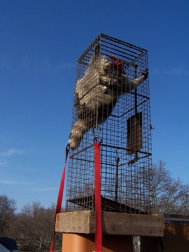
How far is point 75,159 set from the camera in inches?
194

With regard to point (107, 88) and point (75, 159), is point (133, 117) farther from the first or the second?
point (75, 159)

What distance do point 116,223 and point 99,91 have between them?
6.74ft

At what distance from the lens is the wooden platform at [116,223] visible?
3453 mm

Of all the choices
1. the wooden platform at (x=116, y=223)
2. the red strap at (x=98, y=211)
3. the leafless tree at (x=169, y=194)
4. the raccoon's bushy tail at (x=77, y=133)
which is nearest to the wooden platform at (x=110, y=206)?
the wooden platform at (x=116, y=223)

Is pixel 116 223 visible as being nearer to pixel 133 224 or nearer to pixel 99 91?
pixel 133 224

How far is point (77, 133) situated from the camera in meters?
4.95

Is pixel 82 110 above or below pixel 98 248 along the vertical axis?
above

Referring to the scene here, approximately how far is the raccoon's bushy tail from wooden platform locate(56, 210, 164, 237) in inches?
51.8

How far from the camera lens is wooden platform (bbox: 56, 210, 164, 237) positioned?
345cm

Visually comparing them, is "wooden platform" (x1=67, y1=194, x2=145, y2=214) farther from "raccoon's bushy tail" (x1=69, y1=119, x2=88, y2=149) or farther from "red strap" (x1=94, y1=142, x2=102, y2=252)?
"raccoon's bushy tail" (x1=69, y1=119, x2=88, y2=149)

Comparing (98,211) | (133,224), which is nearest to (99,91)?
(98,211)

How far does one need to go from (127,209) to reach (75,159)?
1.33 meters

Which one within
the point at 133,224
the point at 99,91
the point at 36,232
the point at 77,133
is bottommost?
the point at 36,232

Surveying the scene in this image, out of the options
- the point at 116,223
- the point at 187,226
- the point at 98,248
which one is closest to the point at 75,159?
the point at 116,223
